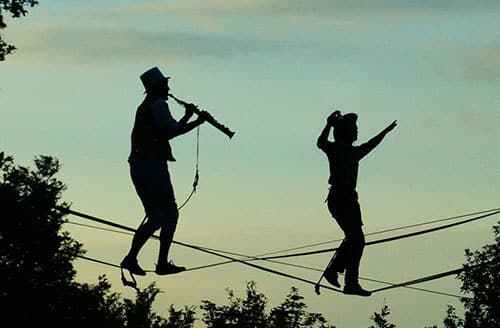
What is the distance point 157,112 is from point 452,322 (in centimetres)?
5107

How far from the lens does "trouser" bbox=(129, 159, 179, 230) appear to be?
77.0 ft

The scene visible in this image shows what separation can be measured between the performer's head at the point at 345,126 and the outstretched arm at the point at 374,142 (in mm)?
190

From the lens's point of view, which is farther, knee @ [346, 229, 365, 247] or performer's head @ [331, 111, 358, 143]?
knee @ [346, 229, 365, 247]

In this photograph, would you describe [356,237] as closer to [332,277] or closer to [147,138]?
[332,277]

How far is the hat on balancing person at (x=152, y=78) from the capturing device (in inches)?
924

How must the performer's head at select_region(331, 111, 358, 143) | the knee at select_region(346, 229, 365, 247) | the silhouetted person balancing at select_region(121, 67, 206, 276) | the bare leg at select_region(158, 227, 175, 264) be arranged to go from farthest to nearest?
the knee at select_region(346, 229, 365, 247) < the performer's head at select_region(331, 111, 358, 143) < the bare leg at select_region(158, 227, 175, 264) < the silhouetted person balancing at select_region(121, 67, 206, 276)

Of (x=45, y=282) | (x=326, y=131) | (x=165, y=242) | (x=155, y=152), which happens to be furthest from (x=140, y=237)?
(x=45, y=282)

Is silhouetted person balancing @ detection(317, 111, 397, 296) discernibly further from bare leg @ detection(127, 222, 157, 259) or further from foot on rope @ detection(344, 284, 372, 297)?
bare leg @ detection(127, 222, 157, 259)

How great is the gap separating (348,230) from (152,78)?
318 cm

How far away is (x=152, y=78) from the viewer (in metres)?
23.5

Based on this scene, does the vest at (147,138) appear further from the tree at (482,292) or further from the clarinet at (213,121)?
the tree at (482,292)

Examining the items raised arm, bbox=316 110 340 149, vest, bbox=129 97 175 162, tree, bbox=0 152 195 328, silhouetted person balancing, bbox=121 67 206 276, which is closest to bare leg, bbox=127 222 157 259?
silhouetted person balancing, bbox=121 67 206 276

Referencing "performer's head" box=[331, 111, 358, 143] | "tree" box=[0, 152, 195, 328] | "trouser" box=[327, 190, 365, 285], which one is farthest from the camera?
"tree" box=[0, 152, 195, 328]

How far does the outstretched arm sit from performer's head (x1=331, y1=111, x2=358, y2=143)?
190mm
